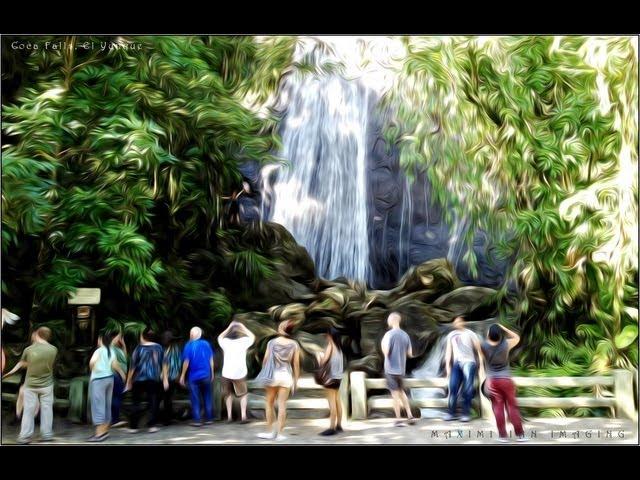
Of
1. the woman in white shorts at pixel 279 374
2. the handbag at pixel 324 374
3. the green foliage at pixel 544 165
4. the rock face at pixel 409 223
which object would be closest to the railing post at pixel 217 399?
the woman in white shorts at pixel 279 374

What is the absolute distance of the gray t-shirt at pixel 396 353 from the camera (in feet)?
33.3

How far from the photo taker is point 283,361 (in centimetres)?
1002

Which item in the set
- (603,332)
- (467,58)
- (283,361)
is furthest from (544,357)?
(467,58)

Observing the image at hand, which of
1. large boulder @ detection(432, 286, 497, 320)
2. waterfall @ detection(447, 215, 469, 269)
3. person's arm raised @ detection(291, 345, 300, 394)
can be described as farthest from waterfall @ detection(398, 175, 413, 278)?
person's arm raised @ detection(291, 345, 300, 394)

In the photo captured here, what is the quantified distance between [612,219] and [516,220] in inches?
53.6

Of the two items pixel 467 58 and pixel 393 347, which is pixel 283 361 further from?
pixel 467 58

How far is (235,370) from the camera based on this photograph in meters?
10.1

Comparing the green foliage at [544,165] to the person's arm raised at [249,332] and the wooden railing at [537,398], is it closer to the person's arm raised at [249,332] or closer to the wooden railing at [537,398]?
the wooden railing at [537,398]

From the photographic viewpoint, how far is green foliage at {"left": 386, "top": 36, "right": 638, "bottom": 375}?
1033 centimetres

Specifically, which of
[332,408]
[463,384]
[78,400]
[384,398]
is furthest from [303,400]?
[78,400]

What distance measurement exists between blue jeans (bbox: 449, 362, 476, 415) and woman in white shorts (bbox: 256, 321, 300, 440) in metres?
2.22

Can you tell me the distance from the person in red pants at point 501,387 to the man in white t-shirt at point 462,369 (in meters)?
0.22

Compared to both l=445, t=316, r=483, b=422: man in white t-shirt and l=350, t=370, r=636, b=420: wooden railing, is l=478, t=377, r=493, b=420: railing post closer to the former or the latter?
l=350, t=370, r=636, b=420: wooden railing

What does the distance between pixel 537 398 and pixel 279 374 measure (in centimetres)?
372
